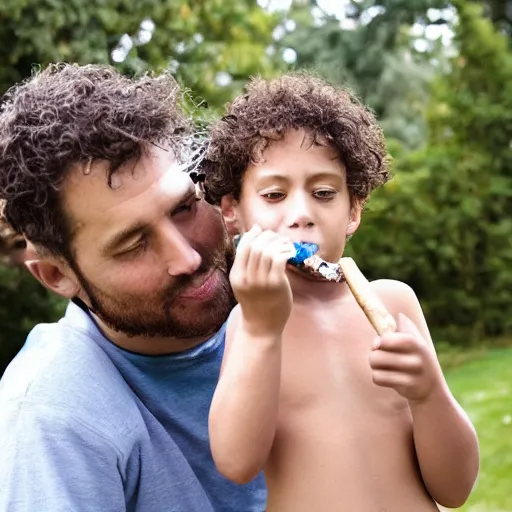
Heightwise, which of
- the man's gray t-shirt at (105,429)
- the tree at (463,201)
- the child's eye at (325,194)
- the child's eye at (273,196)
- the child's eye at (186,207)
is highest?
the child's eye at (273,196)

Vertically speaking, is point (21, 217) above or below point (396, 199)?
above

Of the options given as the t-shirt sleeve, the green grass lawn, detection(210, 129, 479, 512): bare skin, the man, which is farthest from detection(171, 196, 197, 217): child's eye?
the green grass lawn

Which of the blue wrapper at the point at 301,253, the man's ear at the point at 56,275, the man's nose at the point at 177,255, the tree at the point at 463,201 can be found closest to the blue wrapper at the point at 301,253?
the blue wrapper at the point at 301,253

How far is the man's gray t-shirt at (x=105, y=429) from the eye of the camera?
1.87 m

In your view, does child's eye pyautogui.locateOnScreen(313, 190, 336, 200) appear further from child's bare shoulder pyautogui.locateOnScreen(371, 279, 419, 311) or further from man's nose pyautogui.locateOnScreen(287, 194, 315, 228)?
child's bare shoulder pyautogui.locateOnScreen(371, 279, 419, 311)

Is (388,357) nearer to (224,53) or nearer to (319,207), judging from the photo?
(319,207)

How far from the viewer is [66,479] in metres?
1.87

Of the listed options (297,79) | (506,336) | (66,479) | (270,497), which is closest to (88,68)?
(297,79)

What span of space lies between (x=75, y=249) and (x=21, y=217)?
0.62 ft

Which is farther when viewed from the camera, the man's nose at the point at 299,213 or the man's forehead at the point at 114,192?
the man's forehead at the point at 114,192

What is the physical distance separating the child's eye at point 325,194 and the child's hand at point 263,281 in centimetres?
18

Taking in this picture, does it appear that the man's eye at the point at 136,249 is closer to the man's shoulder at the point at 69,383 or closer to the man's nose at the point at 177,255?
the man's nose at the point at 177,255

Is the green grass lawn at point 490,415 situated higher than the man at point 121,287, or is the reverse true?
the man at point 121,287

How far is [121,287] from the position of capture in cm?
216
